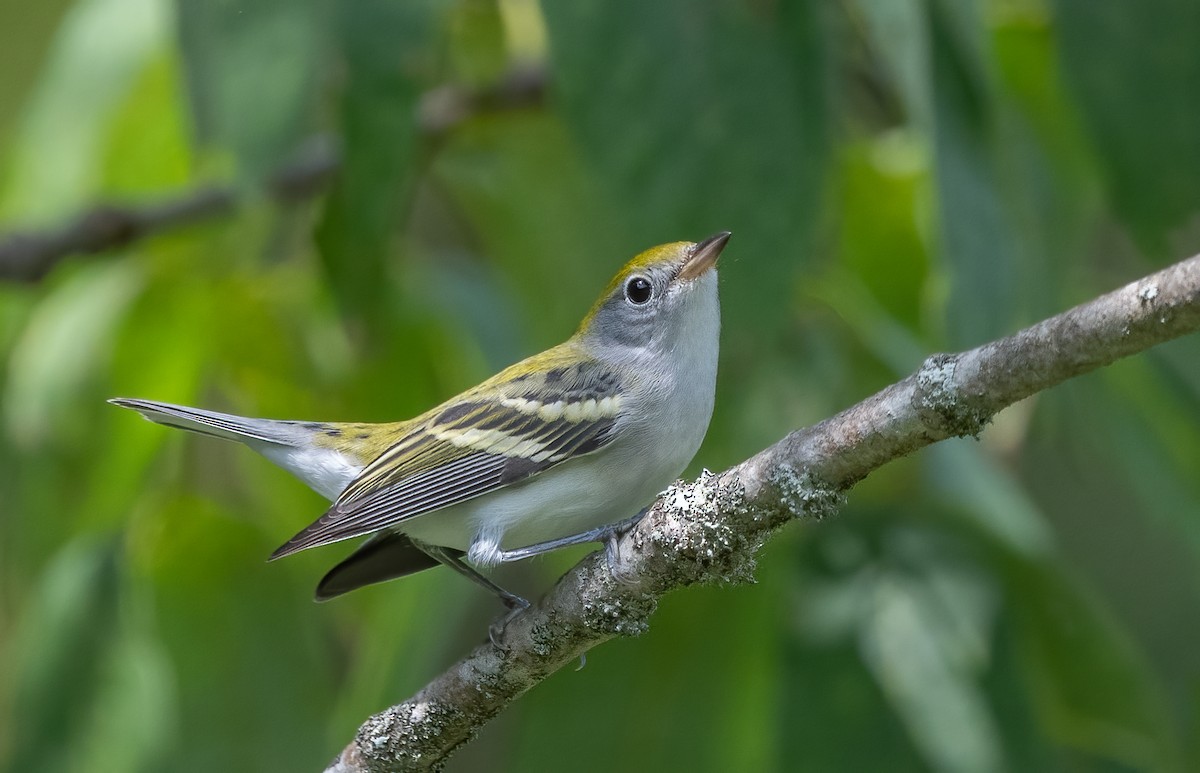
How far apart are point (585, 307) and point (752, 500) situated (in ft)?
6.42

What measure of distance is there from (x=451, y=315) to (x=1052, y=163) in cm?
190

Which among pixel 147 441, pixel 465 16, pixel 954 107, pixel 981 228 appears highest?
pixel 465 16

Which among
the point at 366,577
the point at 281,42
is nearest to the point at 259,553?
the point at 366,577

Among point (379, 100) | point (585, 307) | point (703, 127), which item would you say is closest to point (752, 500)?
point (703, 127)

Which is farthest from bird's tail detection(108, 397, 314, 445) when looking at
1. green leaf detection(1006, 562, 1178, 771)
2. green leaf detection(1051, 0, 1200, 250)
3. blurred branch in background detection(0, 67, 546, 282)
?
green leaf detection(1051, 0, 1200, 250)

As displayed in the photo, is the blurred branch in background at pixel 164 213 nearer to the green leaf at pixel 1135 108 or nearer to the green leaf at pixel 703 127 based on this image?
the green leaf at pixel 703 127

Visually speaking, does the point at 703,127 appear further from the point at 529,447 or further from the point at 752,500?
the point at 752,500

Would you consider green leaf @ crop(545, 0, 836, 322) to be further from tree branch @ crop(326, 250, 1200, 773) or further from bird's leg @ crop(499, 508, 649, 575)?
tree branch @ crop(326, 250, 1200, 773)

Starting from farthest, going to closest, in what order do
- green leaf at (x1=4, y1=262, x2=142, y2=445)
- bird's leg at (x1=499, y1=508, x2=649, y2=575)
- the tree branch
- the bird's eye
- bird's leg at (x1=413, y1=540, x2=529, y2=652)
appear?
1. green leaf at (x1=4, y1=262, x2=142, y2=445)
2. the bird's eye
3. bird's leg at (x1=413, y1=540, x2=529, y2=652)
4. bird's leg at (x1=499, y1=508, x2=649, y2=575)
5. the tree branch

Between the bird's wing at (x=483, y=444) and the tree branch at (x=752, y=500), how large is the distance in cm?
72

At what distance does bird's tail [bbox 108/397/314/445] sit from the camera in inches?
A: 135

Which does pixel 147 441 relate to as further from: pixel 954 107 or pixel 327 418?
pixel 954 107

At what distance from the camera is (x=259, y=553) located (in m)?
3.90

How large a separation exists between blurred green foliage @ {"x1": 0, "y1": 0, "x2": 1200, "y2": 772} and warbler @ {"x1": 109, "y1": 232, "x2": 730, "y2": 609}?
0.69 ft
